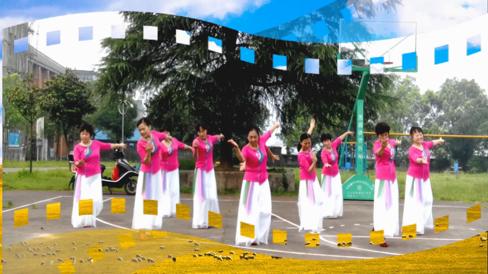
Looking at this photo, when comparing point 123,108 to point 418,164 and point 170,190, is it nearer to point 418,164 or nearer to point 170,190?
point 170,190

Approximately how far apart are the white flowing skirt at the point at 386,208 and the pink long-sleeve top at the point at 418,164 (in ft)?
0.61

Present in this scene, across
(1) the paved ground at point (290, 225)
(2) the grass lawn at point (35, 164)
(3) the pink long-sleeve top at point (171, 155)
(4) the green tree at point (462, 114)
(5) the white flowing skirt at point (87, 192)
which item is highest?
(4) the green tree at point (462, 114)

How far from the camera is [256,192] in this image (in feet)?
14.9

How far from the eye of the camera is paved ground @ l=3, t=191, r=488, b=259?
4449 mm

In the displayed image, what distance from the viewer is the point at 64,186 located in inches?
180

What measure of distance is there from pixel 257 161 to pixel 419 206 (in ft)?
4.69

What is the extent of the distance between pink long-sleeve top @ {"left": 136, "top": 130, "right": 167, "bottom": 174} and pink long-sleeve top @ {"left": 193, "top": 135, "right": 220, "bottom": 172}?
11.4 inches

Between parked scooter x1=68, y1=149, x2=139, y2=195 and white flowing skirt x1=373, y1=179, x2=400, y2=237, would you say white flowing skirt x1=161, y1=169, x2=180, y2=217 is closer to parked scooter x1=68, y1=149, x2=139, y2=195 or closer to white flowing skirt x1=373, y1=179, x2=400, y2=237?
parked scooter x1=68, y1=149, x2=139, y2=195

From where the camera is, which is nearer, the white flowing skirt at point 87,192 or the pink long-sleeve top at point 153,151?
the pink long-sleeve top at point 153,151

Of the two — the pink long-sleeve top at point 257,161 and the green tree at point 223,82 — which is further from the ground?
the green tree at point 223,82

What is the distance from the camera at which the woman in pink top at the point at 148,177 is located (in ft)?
14.6

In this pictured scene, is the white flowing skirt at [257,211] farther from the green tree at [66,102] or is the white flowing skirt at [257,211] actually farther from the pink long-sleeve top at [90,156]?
the green tree at [66,102]

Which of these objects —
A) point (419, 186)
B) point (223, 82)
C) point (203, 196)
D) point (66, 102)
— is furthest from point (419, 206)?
point (66, 102)

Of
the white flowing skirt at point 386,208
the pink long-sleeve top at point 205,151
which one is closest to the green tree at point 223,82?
the pink long-sleeve top at point 205,151
